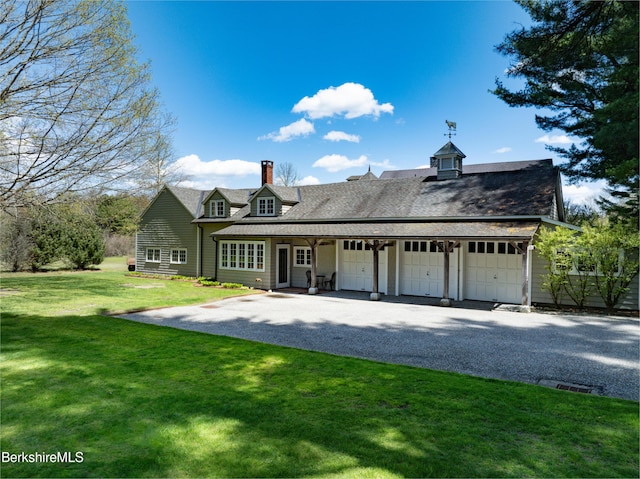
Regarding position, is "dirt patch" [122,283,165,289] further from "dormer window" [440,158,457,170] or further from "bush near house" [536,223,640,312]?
"bush near house" [536,223,640,312]

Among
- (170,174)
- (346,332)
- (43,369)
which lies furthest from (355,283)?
(170,174)

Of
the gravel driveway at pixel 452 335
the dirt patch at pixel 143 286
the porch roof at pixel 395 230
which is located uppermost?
the porch roof at pixel 395 230

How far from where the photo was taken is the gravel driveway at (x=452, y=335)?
23.9ft

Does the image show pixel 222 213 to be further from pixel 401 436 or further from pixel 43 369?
pixel 401 436

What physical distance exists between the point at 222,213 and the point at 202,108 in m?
6.51

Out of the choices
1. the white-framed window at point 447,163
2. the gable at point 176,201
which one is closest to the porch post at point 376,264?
the white-framed window at point 447,163

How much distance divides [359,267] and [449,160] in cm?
698

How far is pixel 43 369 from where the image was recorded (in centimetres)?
662

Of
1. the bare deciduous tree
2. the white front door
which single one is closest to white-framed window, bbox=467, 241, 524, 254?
the white front door

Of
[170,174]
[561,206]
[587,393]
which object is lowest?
[587,393]

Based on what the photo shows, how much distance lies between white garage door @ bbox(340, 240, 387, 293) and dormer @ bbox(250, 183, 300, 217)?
4.50m

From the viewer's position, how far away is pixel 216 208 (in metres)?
23.4

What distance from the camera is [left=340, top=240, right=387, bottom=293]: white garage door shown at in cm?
1759

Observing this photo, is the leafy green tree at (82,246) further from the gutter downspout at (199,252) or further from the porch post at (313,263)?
the porch post at (313,263)
